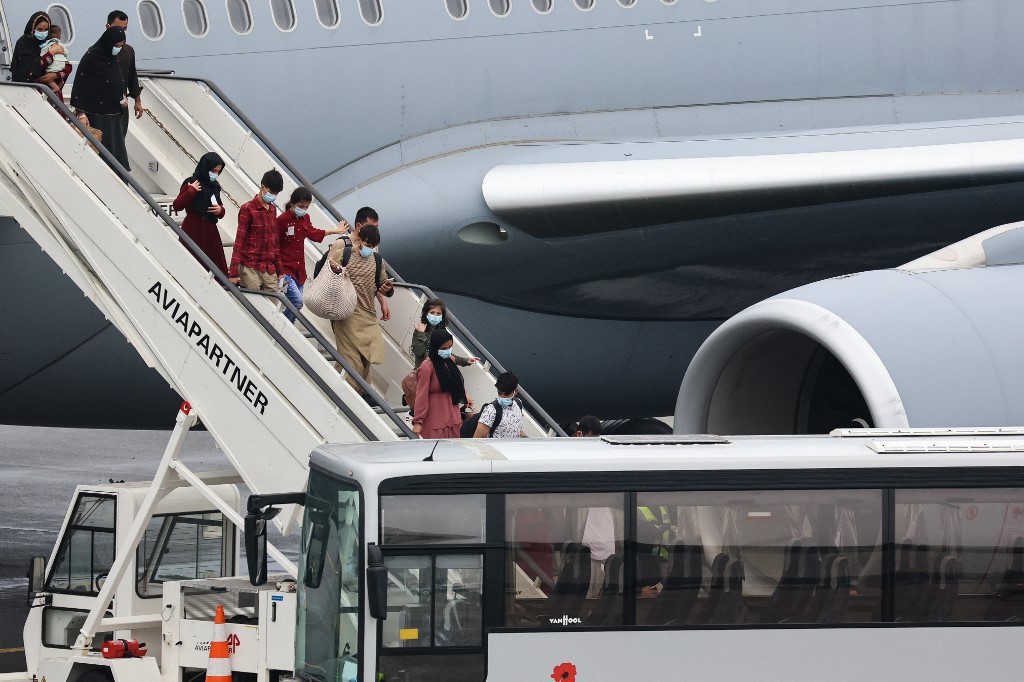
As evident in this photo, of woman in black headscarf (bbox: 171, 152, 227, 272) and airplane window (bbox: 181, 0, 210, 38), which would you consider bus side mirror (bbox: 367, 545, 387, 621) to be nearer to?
woman in black headscarf (bbox: 171, 152, 227, 272)

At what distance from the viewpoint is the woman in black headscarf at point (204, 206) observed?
11.5 m

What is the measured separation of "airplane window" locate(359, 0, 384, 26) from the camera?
47.5 ft

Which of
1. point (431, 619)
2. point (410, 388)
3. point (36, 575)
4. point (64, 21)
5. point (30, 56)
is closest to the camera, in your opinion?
point (431, 619)

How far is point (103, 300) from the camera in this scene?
11602mm

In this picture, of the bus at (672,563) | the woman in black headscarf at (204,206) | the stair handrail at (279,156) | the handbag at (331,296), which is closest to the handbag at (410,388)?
the handbag at (331,296)

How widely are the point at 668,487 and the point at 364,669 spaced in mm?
1837

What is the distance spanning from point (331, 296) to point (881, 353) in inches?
147

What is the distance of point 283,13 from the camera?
1416 centimetres

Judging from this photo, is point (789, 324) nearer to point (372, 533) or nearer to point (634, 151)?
point (372, 533)

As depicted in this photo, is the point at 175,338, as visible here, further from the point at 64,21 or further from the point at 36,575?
the point at 64,21

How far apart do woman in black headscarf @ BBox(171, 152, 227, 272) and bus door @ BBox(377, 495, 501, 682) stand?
4.07 meters

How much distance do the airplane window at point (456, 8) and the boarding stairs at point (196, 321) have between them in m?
3.59

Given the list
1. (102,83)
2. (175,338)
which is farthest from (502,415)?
(102,83)

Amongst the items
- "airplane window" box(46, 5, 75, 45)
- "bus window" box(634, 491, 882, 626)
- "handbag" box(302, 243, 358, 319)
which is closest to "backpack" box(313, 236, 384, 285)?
"handbag" box(302, 243, 358, 319)
